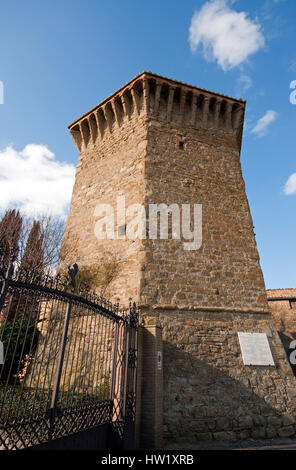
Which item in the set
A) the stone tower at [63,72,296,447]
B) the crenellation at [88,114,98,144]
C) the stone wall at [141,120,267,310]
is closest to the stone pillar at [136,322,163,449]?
the stone tower at [63,72,296,447]

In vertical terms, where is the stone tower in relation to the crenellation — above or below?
below

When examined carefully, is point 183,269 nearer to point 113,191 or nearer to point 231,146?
point 113,191

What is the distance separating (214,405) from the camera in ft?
21.8

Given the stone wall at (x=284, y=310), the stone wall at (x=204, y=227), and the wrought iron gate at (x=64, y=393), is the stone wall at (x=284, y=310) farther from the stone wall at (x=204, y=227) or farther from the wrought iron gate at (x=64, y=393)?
the wrought iron gate at (x=64, y=393)

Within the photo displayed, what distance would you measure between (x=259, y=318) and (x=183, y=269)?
100 inches

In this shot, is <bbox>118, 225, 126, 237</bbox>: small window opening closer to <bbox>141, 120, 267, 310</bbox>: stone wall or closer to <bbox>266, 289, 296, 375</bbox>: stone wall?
<bbox>141, 120, 267, 310</bbox>: stone wall

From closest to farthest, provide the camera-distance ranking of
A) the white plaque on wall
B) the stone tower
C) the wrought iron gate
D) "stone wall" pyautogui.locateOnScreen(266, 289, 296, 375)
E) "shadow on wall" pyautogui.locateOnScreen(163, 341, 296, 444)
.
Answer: the wrought iron gate
"shadow on wall" pyautogui.locateOnScreen(163, 341, 296, 444)
the stone tower
the white plaque on wall
"stone wall" pyautogui.locateOnScreen(266, 289, 296, 375)

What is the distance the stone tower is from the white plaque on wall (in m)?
0.14

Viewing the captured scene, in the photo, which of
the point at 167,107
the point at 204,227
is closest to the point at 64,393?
the point at 204,227

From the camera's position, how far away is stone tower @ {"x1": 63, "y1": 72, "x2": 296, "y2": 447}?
21.5ft

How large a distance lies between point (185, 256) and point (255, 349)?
10.1ft

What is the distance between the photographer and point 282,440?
6.45 metres

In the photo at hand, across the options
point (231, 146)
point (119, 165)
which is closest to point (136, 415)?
point (119, 165)

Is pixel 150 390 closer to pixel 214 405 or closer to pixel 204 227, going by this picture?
pixel 214 405
